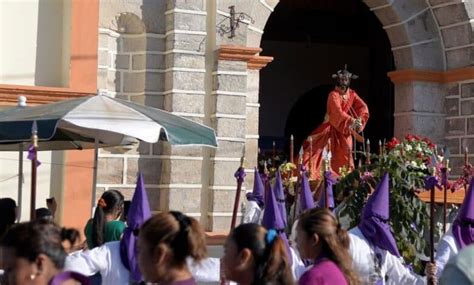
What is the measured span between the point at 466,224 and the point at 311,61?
12059 mm

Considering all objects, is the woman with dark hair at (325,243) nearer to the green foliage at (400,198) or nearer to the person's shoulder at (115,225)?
the person's shoulder at (115,225)

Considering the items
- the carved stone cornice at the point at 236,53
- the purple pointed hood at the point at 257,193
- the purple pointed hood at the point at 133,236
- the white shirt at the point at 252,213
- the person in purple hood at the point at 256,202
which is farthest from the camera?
the carved stone cornice at the point at 236,53

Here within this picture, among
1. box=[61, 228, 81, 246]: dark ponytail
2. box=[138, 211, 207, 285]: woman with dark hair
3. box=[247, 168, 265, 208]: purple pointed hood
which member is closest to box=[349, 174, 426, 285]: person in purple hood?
box=[61, 228, 81, 246]: dark ponytail

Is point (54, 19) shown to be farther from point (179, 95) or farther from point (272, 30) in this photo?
point (272, 30)

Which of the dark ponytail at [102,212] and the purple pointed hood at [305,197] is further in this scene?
the purple pointed hood at [305,197]

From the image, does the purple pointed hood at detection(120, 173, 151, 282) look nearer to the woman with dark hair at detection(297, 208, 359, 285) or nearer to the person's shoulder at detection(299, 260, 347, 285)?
the woman with dark hair at detection(297, 208, 359, 285)

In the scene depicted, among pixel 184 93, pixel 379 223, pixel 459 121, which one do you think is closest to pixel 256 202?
pixel 184 93

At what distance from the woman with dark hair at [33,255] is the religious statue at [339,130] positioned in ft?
29.4

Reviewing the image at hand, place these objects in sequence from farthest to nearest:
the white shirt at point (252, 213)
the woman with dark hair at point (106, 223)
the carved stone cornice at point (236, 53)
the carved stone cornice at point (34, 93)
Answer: the carved stone cornice at point (236, 53), the carved stone cornice at point (34, 93), the white shirt at point (252, 213), the woman with dark hair at point (106, 223)

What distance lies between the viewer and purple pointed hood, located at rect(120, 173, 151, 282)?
681 centimetres

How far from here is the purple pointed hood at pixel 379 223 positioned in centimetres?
738

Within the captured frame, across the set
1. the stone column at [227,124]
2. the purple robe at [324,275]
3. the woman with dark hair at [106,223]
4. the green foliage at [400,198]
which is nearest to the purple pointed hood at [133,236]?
the woman with dark hair at [106,223]

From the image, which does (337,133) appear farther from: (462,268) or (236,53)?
(462,268)

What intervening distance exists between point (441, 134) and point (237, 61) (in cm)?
327
